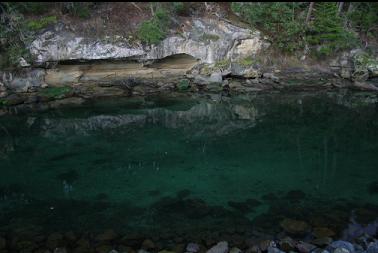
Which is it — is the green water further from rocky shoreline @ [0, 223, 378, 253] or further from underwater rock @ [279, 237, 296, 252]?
underwater rock @ [279, 237, 296, 252]

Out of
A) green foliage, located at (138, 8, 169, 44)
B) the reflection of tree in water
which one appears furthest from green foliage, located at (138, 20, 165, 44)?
the reflection of tree in water

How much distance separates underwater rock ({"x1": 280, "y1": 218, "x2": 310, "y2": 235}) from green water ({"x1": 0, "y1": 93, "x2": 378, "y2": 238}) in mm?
226

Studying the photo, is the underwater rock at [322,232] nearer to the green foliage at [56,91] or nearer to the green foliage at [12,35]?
the green foliage at [56,91]

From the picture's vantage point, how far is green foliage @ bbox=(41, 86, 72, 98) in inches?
776

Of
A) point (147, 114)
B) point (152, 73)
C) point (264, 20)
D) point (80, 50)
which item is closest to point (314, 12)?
point (264, 20)

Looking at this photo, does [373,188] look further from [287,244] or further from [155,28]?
[155,28]

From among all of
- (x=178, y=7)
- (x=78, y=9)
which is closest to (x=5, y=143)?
(x=78, y=9)

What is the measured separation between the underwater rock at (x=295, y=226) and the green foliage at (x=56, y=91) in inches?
553

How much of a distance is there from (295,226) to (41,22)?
55.3 feet

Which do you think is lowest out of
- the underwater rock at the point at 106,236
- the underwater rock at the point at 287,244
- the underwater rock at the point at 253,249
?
the underwater rock at the point at 106,236

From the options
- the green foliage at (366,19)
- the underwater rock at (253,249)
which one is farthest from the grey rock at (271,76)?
the underwater rock at (253,249)

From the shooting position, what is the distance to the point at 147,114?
18297mm

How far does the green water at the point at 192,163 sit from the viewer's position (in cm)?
1050

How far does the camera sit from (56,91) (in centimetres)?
1988
